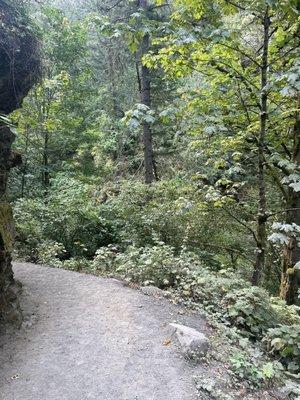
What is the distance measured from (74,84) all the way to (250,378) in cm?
1454

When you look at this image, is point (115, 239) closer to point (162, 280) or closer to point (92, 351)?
point (162, 280)

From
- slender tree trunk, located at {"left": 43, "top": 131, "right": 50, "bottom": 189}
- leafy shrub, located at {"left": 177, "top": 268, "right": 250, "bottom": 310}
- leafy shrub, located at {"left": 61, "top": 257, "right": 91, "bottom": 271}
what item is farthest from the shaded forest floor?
slender tree trunk, located at {"left": 43, "top": 131, "right": 50, "bottom": 189}

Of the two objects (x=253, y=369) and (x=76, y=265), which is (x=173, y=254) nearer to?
(x=76, y=265)

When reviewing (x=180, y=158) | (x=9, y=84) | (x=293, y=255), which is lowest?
(x=293, y=255)

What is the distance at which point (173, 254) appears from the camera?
28.7ft

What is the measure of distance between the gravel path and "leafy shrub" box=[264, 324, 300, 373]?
93 cm

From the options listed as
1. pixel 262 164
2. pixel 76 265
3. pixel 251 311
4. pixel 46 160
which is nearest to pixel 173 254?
pixel 76 265

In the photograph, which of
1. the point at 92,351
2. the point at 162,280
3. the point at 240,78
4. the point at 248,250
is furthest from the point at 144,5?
the point at 92,351

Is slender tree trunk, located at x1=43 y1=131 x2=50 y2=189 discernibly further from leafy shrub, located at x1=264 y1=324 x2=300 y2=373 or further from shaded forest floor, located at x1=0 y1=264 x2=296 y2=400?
leafy shrub, located at x1=264 y1=324 x2=300 y2=373

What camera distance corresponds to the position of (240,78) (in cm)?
615

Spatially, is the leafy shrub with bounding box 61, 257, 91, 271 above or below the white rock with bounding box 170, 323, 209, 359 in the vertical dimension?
above

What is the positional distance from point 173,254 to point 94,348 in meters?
4.28

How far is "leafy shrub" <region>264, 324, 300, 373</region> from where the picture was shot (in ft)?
15.1

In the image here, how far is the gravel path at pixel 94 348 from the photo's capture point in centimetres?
396
